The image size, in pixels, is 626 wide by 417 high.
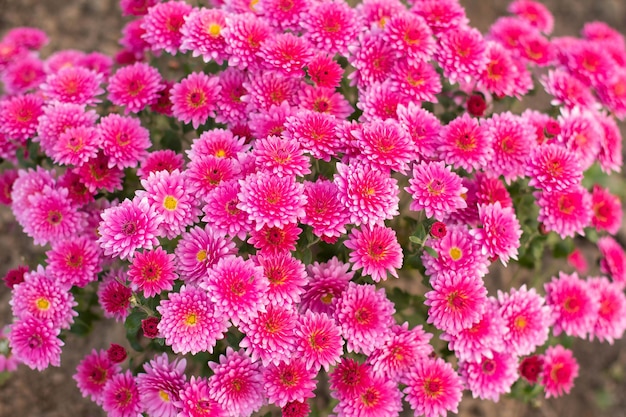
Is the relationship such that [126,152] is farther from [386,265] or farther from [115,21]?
[115,21]

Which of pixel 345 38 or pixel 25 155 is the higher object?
pixel 345 38

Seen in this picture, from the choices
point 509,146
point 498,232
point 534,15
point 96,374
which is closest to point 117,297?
point 96,374

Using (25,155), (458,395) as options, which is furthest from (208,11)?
(458,395)

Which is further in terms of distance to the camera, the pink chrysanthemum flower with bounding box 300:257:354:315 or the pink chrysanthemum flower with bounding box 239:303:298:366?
the pink chrysanthemum flower with bounding box 300:257:354:315

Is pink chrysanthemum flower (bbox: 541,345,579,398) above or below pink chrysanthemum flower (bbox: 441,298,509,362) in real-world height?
below

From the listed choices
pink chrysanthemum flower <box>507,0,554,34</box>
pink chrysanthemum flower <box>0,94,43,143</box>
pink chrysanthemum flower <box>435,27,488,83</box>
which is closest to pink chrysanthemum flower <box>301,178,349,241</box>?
pink chrysanthemum flower <box>435,27,488,83</box>

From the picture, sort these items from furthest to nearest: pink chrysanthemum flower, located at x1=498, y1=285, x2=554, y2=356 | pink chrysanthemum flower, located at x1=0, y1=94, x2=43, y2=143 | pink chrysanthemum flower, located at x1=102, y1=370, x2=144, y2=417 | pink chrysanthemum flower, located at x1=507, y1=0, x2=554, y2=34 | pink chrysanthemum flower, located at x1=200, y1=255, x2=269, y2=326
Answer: pink chrysanthemum flower, located at x1=507, y1=0, x2=554, y2=34 → pink chrysanthemum flower, located at x1=0, y1=94, x2=43, y2=143 → pink chrysanthemum flower, located at x1=498, y1=285, x2=554, y2=356 → pink chrysanthemum flower, located at x1=102, y1=370, x2=144, y2=417 → pink chrysanthemum flower, located at x1=200, y1=255, x2=269, y2=326

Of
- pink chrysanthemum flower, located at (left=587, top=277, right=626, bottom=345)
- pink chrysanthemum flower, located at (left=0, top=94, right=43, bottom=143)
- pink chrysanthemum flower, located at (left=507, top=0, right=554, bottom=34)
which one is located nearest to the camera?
pink chrysanthemum flower, located at (left=0, top=94, right=43, bottom=143)

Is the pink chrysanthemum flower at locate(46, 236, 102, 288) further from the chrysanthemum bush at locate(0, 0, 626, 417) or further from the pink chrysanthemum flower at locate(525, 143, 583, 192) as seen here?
the pink chrysanthemum flower at locate(525, 143, 583, 192)
